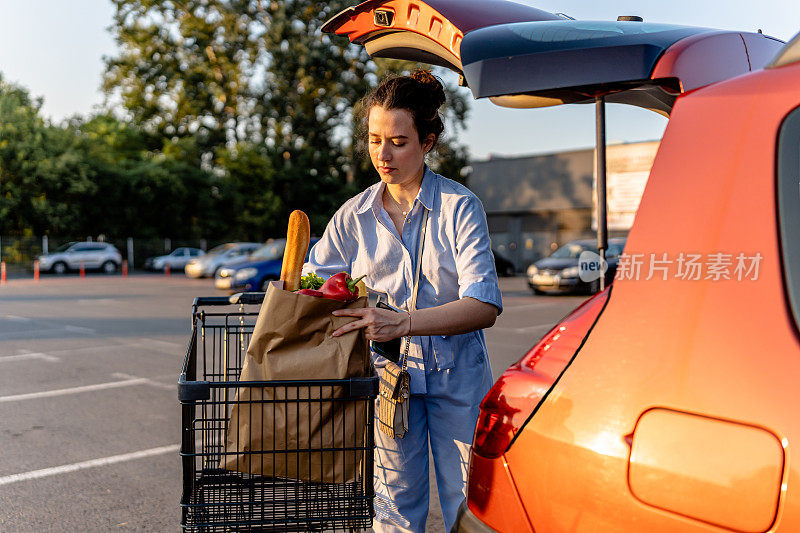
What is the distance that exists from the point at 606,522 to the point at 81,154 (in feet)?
126

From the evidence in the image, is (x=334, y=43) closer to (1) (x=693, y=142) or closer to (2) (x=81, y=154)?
(2) (x=81, y=154)

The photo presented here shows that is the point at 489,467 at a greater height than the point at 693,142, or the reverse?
the point at 693,142

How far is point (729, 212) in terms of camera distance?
1.44m

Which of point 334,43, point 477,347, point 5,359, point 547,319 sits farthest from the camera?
point 334,43

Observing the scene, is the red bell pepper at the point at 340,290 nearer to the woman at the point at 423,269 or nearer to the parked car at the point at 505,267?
the woman at the point at 423,269

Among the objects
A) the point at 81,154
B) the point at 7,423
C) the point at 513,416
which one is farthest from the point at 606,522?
the point at 81,154

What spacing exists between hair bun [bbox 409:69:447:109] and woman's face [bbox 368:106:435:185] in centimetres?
14

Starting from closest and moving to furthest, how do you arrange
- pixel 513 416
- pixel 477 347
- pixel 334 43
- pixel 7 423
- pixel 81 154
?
1. pixel 513 416
2. pixel 477 347
3. pixel 7 423
4. pixel 81 154
5. pixel 334 43

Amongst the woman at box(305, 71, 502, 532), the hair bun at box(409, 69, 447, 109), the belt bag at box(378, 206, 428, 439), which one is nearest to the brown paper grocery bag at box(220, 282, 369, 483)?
the belt bag at box(378, 206, 428, 439)

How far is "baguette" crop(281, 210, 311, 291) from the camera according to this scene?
6.88 ft

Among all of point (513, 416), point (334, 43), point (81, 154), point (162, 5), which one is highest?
point (162, 5)

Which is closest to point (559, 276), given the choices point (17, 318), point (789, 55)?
point (17, 318)

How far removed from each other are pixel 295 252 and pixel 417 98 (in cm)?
68

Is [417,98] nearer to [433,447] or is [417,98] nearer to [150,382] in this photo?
[433,447]
